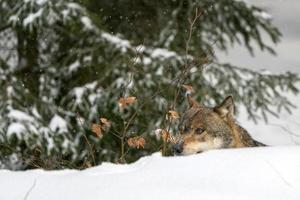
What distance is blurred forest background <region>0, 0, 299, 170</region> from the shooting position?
8977 millimetres

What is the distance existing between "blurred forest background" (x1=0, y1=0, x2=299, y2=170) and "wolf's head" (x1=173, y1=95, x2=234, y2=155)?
7.68ft

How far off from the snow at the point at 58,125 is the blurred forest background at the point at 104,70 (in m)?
0.02

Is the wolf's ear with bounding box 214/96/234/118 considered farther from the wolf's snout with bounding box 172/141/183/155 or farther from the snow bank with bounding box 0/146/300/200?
the snow bank with bounding box 0/146/300/200

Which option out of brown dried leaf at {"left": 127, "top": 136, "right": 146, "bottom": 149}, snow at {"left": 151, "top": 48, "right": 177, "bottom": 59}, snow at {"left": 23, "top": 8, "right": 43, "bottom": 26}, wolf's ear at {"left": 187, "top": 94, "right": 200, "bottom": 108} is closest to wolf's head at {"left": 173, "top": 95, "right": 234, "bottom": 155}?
wolf's ear at {"left": 187, "top": 94, "right": 200, "bottom": 108}

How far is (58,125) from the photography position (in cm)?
938

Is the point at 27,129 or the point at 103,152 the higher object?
the point at 27,129

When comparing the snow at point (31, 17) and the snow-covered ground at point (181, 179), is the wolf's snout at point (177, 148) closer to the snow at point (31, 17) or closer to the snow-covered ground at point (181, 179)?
the snow-covered ground at point (181, 179)

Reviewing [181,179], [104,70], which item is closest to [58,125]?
[104,70]

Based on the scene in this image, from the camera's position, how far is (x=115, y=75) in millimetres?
9750

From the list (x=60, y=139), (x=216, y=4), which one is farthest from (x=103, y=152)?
(x=216, y=4)

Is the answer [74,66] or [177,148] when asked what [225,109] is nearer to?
[177,148]

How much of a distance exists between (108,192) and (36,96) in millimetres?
6834

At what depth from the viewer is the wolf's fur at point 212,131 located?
596cm

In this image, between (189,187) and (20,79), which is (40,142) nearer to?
(20,79)
